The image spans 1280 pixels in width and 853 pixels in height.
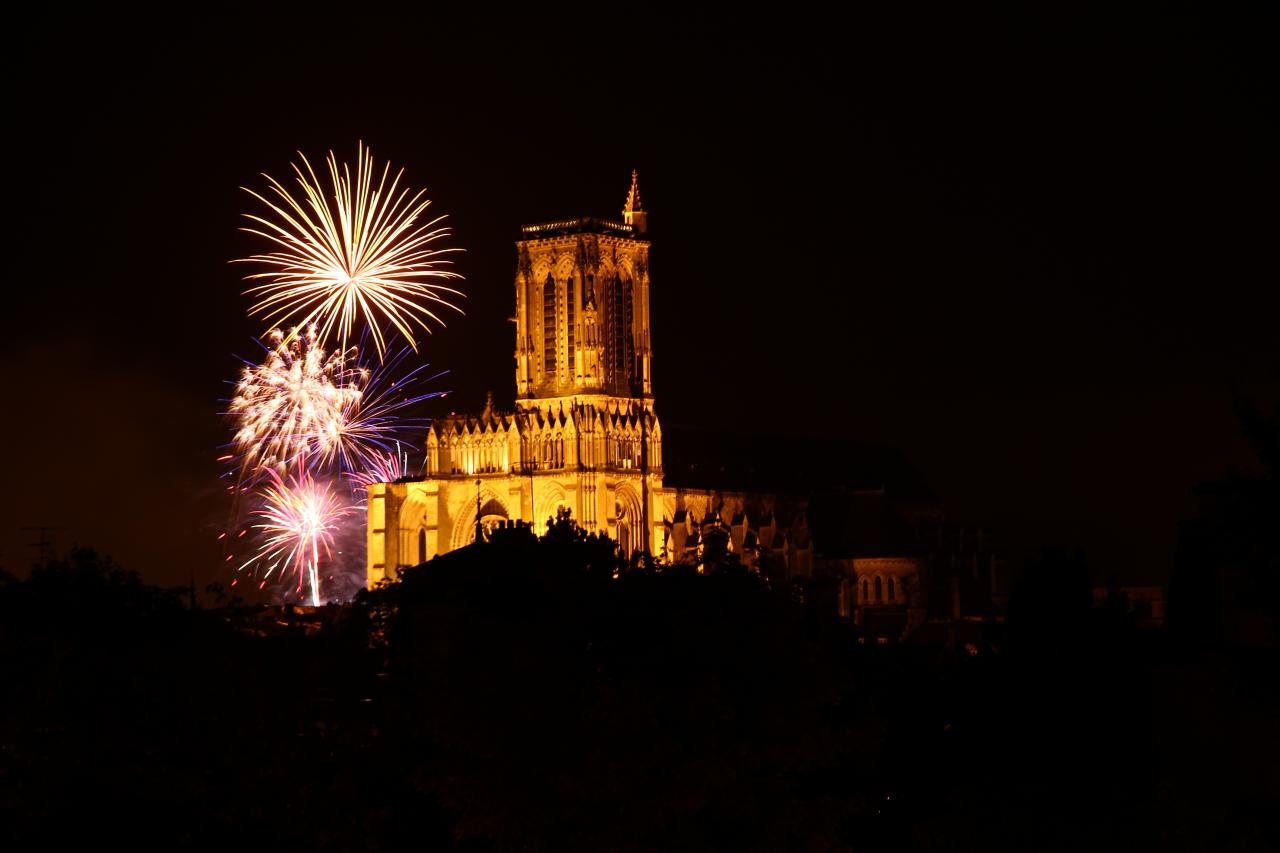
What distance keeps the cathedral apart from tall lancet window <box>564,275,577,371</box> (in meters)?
0.07

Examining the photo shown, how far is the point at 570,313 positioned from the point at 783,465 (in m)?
23.7

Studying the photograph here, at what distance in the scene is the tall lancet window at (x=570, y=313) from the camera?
4904 inches

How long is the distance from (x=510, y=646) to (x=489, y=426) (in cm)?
7604

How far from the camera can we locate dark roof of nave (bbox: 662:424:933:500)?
135125 millimetres

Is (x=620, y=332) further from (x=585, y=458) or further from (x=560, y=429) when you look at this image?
(x=585, y=458)

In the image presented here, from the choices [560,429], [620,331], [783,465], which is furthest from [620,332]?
[783,465]

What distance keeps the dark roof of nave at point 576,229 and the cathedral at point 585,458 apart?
0.08m

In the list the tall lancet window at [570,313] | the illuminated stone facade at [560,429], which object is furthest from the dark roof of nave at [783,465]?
the tall lancet window at [570,313]

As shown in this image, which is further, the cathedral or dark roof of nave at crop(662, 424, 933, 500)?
dark roof of nave at crop(662, 424, 933, 500)

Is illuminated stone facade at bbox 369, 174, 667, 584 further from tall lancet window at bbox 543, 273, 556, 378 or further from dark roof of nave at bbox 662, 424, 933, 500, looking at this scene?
dark roof of nave at bbox 662, 424, 933, 500

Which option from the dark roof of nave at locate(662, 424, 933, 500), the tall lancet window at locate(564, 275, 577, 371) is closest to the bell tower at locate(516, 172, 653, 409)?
the tall lancet window at locate(564, 275, 577, 371)

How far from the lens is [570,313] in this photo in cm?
12488

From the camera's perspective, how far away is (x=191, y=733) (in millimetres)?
53125

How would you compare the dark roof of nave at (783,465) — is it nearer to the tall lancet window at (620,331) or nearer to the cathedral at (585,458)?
the cathedral at (585,458)
